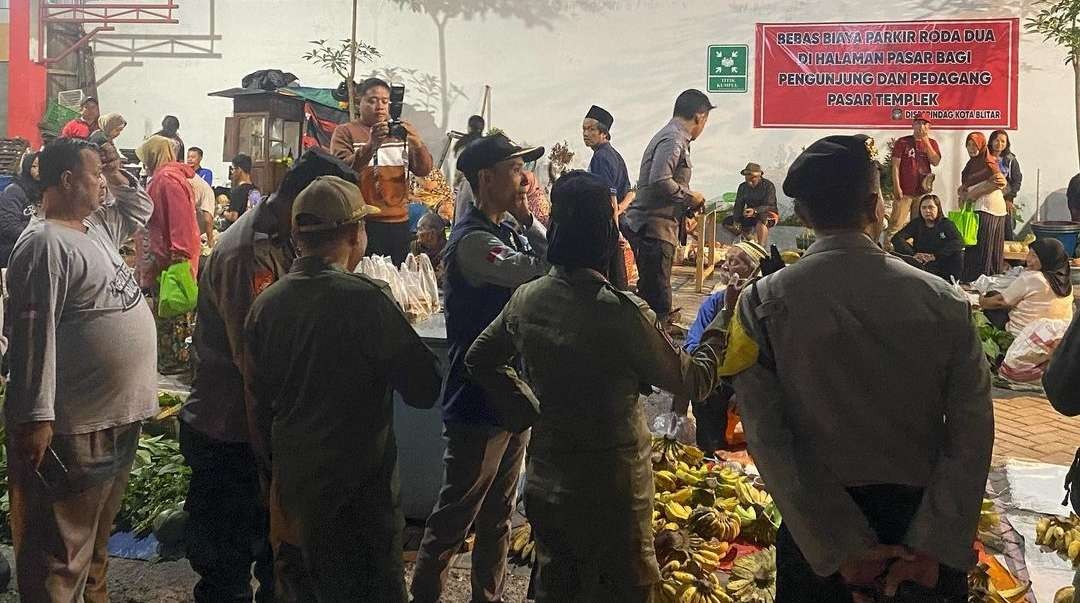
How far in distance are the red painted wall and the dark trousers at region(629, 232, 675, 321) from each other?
256 centimetres

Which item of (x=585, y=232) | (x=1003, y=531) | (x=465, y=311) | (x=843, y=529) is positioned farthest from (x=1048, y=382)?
(x=1003, y=531)

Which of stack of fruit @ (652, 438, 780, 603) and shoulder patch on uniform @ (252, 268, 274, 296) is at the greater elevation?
shoulder patch on uniform @ (252, 268, 274, 296)

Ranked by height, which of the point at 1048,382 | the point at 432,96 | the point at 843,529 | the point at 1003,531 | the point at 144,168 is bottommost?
the point at 1003,531

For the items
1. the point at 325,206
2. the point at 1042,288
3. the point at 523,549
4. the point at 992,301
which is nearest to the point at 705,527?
the point at 523,549

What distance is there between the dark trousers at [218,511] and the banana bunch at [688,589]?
47.5 inches

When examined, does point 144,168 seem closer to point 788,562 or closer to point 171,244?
point 171,244

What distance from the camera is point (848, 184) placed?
Answer: 1.82 metres

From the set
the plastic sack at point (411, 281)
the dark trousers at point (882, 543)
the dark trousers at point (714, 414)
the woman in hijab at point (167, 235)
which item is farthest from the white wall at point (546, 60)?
the dark trousers at point (882, 543)

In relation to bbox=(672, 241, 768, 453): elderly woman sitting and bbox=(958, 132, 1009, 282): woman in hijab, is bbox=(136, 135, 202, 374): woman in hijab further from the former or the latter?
bbox=(958, 132, 1009, 282): woman in hijab

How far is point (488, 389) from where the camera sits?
2.49m

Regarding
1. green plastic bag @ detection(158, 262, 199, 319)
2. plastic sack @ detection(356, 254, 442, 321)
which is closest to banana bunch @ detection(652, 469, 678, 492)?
plastic sack @ detection(356, 254, 442, 321)

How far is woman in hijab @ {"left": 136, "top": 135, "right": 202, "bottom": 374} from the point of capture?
13.0 ft

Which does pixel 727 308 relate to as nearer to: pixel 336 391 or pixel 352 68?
pixel 336 391

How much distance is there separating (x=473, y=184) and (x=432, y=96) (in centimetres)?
214
